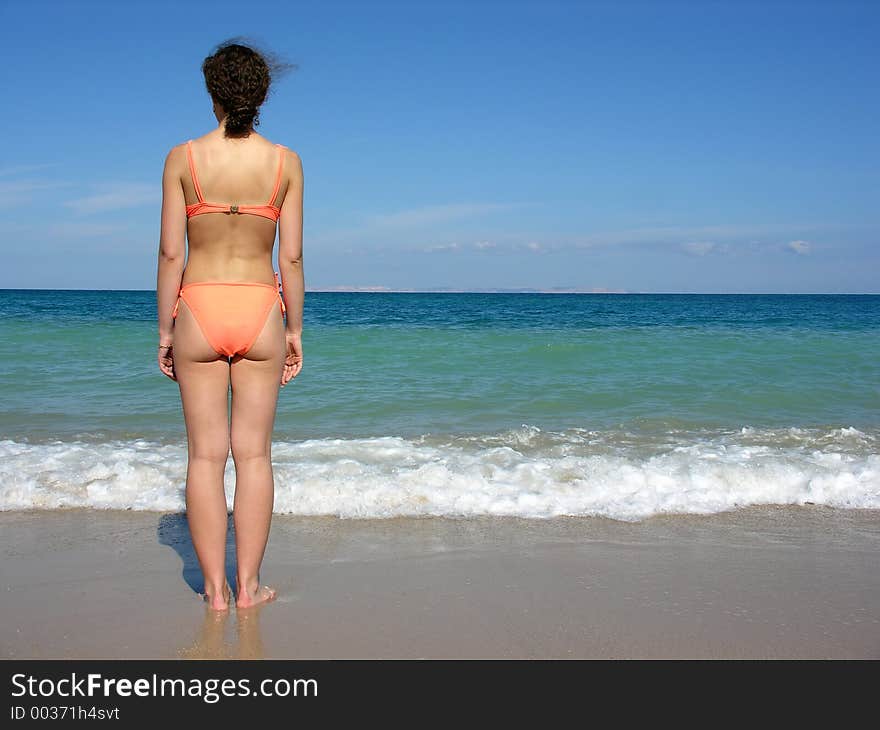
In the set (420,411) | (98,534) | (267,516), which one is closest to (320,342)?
(420,411)

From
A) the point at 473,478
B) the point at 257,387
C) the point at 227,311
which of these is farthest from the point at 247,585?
the point at 473,478

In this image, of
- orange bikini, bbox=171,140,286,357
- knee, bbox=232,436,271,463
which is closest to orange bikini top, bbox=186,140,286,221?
orange bikini, bbox=171,140,286,357

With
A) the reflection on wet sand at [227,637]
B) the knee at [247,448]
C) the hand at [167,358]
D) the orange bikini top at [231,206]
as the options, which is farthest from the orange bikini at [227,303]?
the reflection on wet sand at [227,637]

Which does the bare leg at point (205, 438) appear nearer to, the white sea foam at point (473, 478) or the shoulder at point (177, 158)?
the shoulder at point (177, 158)

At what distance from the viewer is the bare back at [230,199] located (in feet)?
9.65

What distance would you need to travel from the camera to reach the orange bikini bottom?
9.74 ft

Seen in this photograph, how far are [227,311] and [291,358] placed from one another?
412 millimetres

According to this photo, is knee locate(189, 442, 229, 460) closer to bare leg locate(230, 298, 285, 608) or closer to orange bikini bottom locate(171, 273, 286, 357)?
bare leg locate(230, 298, 285, 608)

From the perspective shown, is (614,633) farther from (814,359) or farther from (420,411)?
(814,359)

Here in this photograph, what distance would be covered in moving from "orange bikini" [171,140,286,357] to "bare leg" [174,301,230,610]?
4 cm

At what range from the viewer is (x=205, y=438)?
3.13 m

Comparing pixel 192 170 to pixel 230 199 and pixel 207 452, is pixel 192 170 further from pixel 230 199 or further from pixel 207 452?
pixel 207 452

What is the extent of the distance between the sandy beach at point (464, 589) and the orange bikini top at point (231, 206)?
65.0 inches
